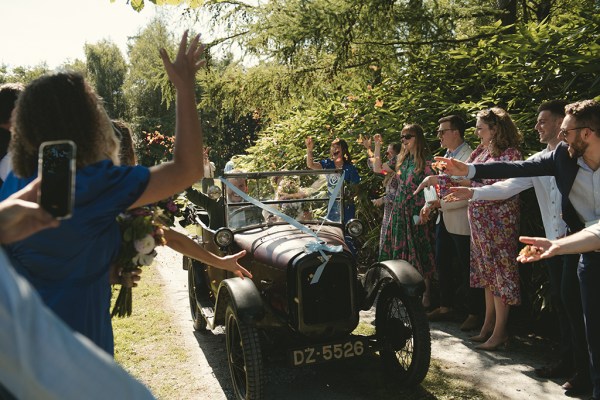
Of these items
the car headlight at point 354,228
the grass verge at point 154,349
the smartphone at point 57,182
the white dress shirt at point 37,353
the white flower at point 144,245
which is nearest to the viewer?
the white dress shirt at point 37,353

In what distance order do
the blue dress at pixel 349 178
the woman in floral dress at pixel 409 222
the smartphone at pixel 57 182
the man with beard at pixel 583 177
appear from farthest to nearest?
1. the blue dress at pixel 349 178
2. the woman in floral dress at pixel 409 222
3. the man with beard at pixel 583 177
4. the smartphone at pixel 57 182

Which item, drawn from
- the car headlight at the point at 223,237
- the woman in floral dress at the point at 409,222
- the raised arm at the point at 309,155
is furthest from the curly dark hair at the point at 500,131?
the raised arm at the point at 309,155

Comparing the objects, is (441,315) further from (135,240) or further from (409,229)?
(135,240)

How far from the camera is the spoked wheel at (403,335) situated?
13.2 feet

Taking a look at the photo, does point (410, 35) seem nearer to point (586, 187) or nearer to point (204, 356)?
point (586, 187)

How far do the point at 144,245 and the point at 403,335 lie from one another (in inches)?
104

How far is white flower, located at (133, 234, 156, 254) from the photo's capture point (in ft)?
7.60

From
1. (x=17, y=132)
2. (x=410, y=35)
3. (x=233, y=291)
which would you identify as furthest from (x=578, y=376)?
(x=410, y=35)

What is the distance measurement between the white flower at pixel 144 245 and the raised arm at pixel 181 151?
63 cm

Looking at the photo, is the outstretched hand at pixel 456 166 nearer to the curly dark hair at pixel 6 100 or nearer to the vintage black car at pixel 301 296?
the vintage black car at pixel 301 296

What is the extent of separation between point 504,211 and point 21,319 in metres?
4.71

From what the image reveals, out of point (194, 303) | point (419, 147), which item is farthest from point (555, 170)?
point (194, 303)

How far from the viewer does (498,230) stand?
16.3 ft

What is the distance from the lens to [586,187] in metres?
3.68
